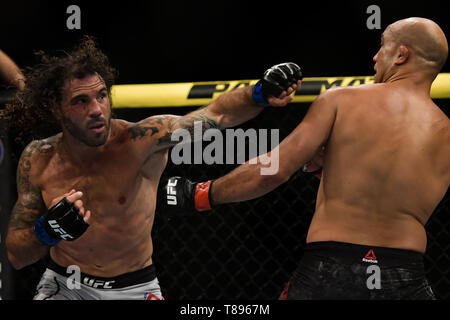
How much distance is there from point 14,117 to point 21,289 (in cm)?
115

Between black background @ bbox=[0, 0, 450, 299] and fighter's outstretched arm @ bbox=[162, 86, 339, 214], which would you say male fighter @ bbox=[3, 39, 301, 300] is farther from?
black background @ bbox=[0, 0, 450, 299]

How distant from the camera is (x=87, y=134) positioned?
2.04 meters

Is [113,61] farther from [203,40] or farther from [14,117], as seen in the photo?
[14,117]

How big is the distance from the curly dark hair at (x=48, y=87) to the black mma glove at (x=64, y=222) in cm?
46

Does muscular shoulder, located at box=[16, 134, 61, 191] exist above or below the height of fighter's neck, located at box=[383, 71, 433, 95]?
below

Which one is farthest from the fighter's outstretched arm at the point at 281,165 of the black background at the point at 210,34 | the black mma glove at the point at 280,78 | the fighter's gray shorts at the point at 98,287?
the black background at the point at 210,34

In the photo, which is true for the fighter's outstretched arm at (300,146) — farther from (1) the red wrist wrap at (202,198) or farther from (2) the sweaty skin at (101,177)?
(2) the sweaty skin at (101,177)

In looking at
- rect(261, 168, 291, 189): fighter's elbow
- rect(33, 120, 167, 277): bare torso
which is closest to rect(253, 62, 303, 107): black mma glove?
rect(261, 168, 291, 189): fighter's elbow

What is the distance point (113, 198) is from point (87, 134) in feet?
0.80

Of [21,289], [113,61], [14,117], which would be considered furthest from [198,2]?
[21,289]

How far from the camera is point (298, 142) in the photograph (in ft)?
5.23

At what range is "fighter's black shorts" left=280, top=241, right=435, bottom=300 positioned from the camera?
5.05 feet

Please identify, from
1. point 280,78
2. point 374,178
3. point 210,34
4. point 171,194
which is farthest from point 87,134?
point 210,34

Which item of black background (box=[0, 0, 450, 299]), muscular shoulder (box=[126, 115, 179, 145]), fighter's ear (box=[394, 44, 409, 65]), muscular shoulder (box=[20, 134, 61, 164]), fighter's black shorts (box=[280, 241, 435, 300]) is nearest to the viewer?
fighter's black shorts (box=[280, 241, 435, 300])
